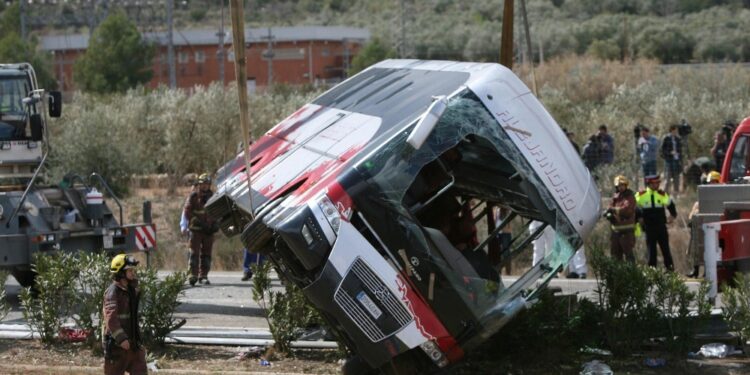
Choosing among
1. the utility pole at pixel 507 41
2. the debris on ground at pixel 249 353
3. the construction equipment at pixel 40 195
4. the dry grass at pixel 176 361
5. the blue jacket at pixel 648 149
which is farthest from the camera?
the blue jacket at pixel 648 149

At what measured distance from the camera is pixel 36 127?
18438mm

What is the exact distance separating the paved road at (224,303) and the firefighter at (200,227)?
1.26 feet

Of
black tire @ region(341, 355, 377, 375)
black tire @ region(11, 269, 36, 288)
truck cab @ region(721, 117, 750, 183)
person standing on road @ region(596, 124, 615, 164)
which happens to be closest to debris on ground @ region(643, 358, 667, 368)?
black tire @ region(341, 355, 377, 375)

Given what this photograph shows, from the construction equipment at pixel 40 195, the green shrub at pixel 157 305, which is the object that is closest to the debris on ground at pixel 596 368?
the green shrub at pixel 157 305

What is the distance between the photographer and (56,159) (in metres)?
36.9

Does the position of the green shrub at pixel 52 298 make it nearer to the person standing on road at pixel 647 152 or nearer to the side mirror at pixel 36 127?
the side mirror at pixel 36 127

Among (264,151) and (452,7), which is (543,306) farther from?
(452,7)

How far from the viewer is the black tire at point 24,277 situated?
1797cm

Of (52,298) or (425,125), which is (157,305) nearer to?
(52,298)

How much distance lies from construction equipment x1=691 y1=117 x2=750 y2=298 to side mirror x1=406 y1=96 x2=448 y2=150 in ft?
12.5

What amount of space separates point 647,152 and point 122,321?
17.0m

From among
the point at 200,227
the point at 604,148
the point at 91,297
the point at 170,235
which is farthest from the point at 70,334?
the point at 604,148

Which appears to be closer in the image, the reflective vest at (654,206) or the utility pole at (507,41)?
the utility pole at (507,41)

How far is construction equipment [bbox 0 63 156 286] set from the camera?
17234 mm
